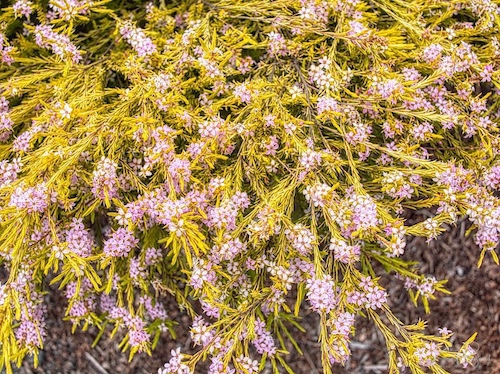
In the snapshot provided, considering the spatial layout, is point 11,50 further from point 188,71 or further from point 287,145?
point 287,145

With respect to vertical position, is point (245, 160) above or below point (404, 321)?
above

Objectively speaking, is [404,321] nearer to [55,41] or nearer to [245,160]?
[245,160]

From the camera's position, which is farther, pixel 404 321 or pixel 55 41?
pixel 404 321

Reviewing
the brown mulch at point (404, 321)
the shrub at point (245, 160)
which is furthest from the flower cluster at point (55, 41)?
the brown mulch at point (404, 321)

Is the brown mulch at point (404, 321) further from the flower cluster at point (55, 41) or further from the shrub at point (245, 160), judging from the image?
the flower cluster at point (55, 41)

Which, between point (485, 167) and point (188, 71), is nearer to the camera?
point (485, 167)

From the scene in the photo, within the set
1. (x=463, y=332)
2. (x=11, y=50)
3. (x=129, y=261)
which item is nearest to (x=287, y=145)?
(x=129, y=261)

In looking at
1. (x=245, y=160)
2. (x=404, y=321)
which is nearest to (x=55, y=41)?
(x=245, y=160)

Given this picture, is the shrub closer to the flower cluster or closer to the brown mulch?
the flower cluster
